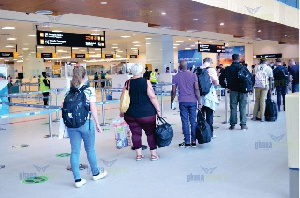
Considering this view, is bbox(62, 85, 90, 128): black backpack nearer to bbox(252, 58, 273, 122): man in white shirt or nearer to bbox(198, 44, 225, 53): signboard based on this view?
bbox(252, 58, 273, 122): man in white shirt

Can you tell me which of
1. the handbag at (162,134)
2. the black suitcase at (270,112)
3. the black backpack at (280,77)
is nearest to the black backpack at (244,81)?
the black suitcase at (270,112)

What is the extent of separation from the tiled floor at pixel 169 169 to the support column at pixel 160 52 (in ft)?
43.1

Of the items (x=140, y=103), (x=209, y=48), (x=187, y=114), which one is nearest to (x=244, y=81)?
(x=187, y=114)

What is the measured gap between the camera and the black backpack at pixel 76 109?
438 cm

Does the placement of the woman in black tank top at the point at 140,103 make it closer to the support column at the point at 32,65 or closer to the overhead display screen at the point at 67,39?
the overhead display screen at the point at 67,39

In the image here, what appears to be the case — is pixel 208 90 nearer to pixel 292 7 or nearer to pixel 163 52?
pixel 292 7

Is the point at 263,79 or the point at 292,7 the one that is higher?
the point at 292,7

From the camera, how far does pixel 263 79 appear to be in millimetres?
9125

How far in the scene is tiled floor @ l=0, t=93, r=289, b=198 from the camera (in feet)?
14.2

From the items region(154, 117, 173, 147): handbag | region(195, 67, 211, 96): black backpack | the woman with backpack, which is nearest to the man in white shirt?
region(195, 67, 211, 96): black backpack

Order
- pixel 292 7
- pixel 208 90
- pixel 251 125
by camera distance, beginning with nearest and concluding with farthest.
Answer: pixel 208 90
pixel 251 125
pixel 292 7

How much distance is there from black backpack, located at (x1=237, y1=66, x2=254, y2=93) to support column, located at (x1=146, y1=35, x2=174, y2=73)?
42.4 feet

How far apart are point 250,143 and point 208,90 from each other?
1293 mm

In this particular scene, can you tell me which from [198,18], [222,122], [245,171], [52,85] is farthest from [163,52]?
[245,171]
